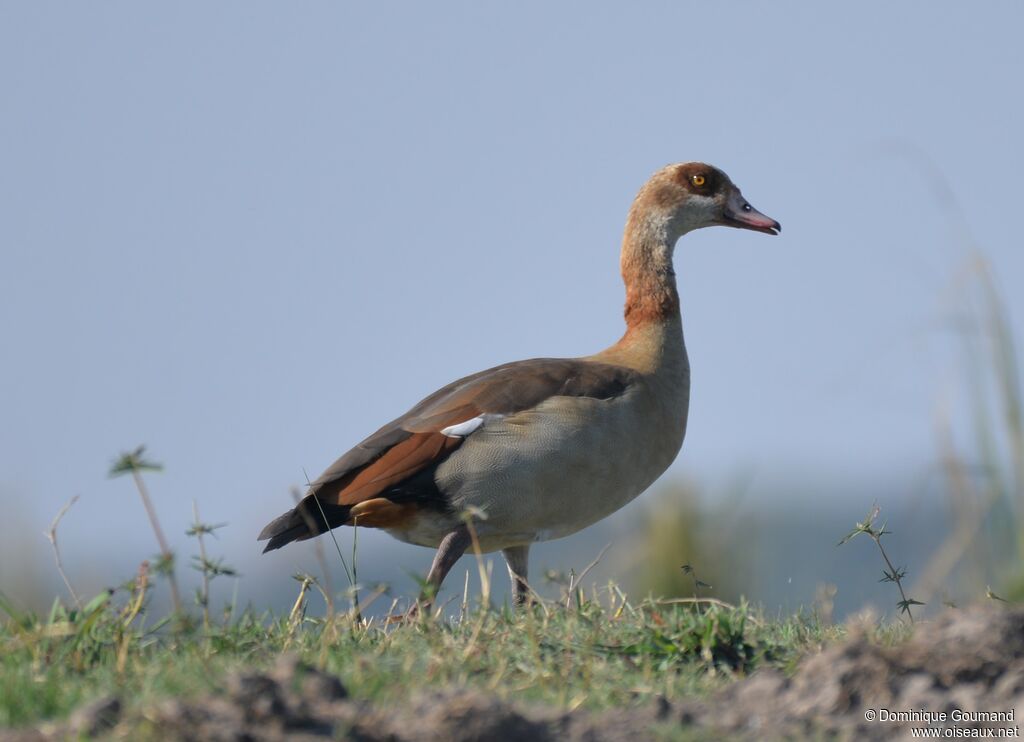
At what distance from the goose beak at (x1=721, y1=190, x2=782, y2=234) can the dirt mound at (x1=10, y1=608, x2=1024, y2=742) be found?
16.1 feet

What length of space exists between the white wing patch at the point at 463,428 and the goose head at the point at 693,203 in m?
2.16

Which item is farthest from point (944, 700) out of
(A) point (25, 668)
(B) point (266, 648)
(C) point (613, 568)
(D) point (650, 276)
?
(C) point (613, 568)

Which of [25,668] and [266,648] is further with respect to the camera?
[266,648]

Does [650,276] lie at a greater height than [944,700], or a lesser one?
greater

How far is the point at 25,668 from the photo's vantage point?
380 cm

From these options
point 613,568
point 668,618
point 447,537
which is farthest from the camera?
point 613,568

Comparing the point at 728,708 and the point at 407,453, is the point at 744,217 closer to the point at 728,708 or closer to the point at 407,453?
the point at 407,453

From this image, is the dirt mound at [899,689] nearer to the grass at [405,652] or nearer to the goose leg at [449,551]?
the grass at [405,652]

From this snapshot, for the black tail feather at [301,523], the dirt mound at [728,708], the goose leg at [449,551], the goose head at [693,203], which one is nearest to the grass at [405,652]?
the dirt mound at [728,708]

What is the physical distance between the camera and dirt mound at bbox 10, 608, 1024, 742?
9.88 ft

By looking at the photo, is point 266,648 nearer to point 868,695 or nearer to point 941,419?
point 868,695

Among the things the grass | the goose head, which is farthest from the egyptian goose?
the grass

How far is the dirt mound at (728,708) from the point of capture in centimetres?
301

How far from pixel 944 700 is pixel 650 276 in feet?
15.4
